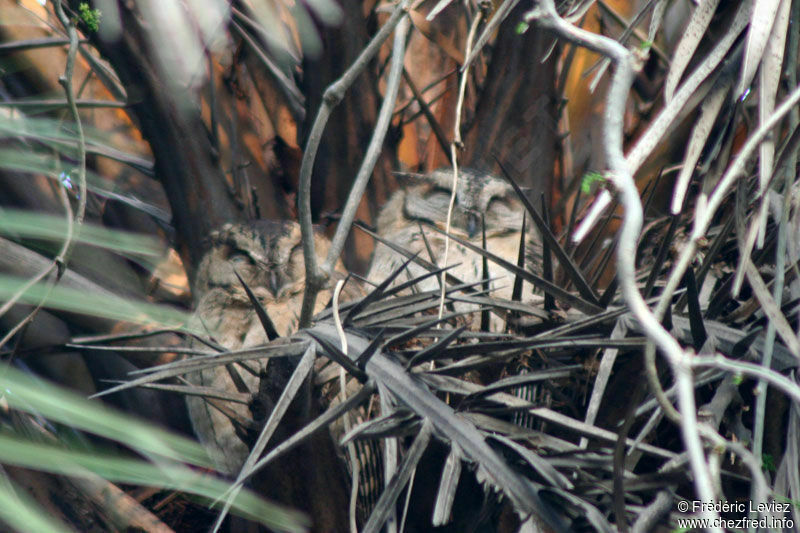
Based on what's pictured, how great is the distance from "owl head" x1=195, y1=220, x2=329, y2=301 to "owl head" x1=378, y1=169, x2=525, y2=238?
402 millimetres

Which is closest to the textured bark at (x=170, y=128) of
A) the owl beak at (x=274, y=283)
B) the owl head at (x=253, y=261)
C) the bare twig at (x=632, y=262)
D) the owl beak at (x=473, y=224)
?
the owl head at (x=253, y=261)

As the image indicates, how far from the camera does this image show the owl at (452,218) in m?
2.33

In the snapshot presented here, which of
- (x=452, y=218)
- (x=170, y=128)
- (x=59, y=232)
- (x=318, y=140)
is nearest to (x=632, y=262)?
(x=318, y=140)

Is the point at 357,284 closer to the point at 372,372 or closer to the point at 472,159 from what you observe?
the point at 472,159

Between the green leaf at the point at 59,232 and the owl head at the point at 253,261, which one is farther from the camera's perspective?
the owl head at the point at 253,261

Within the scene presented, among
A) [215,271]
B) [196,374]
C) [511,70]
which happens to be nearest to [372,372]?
[196,374]

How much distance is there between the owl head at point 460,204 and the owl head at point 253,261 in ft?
1.32

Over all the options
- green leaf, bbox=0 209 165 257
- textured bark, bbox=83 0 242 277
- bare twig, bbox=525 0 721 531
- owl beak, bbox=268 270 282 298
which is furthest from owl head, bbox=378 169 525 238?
bare twig, bbox=525 0 721 531

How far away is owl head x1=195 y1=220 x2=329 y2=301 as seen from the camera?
2213 millimetres

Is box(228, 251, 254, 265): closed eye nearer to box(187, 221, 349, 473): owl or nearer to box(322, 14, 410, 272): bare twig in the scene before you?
box(187, 221, 349, 473): owl

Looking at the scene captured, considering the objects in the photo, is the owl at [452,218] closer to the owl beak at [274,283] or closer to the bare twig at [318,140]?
the owl beak at [274,283]

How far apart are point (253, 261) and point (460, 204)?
64cm

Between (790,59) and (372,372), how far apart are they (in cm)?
84

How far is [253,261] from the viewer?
224cm
